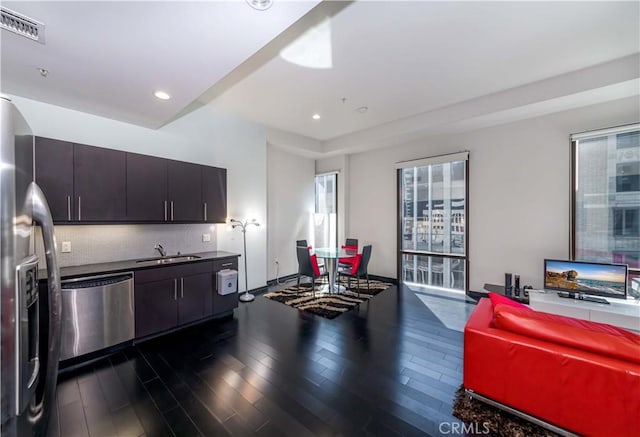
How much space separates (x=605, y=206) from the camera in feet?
11.2

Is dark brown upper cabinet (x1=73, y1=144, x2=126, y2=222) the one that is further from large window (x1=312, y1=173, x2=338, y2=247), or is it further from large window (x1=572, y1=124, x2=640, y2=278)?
large window (x1=572, y1=124, x2=640, y2=278)

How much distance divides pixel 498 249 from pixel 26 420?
5.33 metres

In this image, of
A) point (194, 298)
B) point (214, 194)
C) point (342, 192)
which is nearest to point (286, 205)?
point (342, 192)

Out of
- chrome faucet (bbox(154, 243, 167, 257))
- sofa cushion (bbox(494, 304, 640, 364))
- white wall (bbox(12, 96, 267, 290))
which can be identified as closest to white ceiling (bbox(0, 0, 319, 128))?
white wall (bbox(12, 96, 267, 290))

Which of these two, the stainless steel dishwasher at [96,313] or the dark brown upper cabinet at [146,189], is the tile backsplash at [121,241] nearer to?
the dark brown upper cabinet at [146,189]

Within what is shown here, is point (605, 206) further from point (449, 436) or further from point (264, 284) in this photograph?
point (264, 284)

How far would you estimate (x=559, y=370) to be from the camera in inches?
61.2

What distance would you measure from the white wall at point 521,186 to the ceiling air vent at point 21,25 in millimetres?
5199

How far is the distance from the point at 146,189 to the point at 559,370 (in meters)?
4.17

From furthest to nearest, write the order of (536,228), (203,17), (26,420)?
(536,228) → (203,17) → (26,420)

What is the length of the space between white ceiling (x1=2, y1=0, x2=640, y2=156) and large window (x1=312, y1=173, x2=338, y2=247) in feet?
8.38

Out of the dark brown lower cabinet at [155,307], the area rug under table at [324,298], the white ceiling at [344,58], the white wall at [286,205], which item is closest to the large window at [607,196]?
the white ceiling at [344,58]

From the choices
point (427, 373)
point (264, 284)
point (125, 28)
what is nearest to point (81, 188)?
point (125, 28)

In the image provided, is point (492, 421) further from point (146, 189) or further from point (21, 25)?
point (21, 25)
